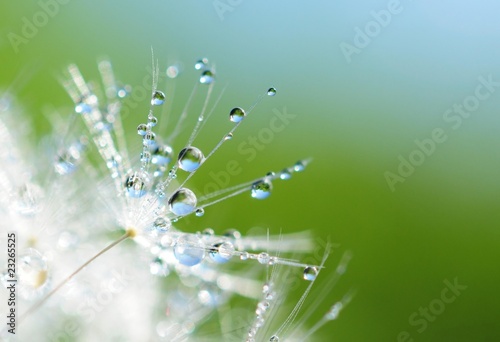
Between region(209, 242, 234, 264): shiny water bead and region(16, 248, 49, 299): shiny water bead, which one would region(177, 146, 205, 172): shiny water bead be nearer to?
region(209, 242, 234, 264): shiny water bead

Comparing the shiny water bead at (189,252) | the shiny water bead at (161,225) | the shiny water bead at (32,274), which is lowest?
the shiny water bead at (32,274)

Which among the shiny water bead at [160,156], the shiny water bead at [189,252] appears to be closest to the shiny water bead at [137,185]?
the shiny water bead at [160,156]

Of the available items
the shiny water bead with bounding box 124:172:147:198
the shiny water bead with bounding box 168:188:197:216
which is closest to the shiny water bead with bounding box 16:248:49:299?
the shiny water bead with bounding box 124:172:147:198

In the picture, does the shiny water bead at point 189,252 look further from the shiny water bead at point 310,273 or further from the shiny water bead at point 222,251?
the shiny water bead at point 310,273

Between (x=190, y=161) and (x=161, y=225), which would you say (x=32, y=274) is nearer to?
(x=161, y=225)

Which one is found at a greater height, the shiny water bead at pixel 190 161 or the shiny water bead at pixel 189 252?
the shiny water bead at pixel 190 161

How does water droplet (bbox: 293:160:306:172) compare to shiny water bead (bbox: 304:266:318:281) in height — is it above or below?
above

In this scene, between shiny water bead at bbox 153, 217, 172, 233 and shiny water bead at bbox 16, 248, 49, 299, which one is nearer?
shiny water bead at bbox 153, 217, 172, 233
